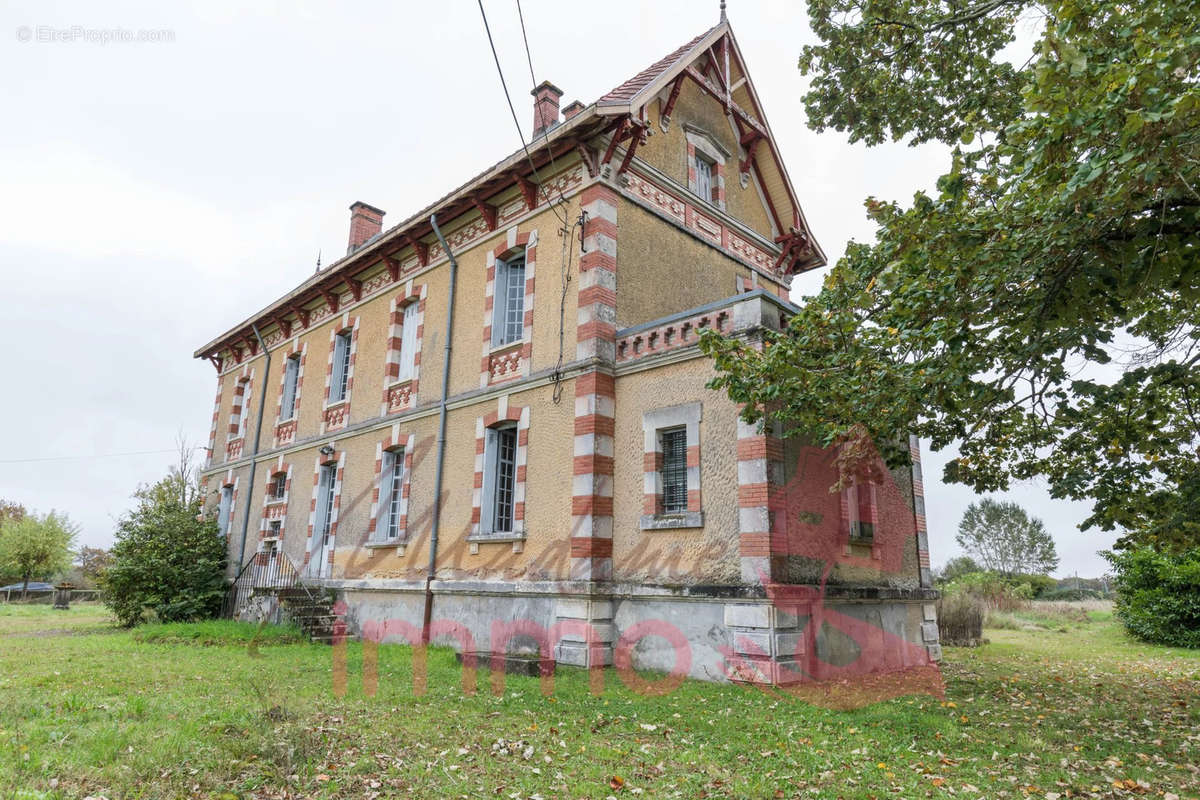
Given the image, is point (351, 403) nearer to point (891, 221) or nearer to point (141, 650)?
point (141, 650)

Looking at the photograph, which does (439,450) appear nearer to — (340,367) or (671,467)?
(671,467)

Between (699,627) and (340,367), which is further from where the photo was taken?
(340,367)

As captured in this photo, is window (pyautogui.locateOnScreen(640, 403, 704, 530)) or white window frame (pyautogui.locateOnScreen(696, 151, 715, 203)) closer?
window (pyautogui.locateOnScreen(640, 403, 704, 530))

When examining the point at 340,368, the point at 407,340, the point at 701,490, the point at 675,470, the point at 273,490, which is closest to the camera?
the point at 701,490

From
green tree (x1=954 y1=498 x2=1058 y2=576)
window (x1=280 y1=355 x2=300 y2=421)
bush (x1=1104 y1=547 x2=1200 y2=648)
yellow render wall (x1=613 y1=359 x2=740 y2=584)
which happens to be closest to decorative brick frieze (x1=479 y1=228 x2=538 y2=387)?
yellow render wall (x1=613 y1=359 x2=740 y2=584)

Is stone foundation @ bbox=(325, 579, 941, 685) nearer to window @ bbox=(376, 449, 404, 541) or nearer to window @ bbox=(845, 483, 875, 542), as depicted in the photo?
window @ bbox=(845, 483, 875, 542)

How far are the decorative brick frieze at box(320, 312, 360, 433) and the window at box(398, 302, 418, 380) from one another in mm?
1760

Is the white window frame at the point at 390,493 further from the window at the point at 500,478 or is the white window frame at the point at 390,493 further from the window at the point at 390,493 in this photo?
the window at the point at 500,478

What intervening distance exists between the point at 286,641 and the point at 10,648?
4.44 metres

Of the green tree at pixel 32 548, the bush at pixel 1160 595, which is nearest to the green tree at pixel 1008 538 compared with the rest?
the bush at pixel 1160 595

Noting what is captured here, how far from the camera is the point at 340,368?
1786 cm

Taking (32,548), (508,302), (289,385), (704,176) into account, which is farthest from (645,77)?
(32,548)

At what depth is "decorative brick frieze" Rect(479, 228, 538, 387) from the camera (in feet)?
41.4

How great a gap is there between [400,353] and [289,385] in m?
5.85
